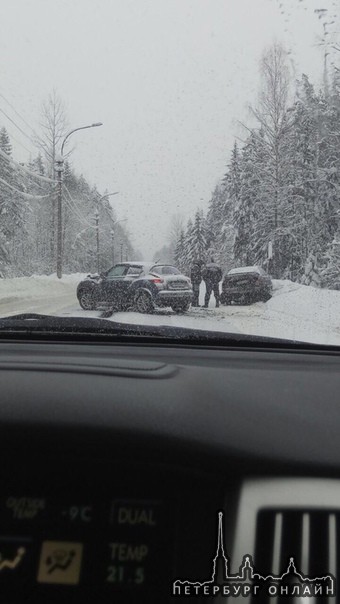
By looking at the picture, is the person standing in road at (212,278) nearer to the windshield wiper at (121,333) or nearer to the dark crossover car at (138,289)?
the dark crossover car at (138,289)

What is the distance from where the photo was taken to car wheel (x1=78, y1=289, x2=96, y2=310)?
3889mm

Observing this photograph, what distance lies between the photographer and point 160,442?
2170 millimetres

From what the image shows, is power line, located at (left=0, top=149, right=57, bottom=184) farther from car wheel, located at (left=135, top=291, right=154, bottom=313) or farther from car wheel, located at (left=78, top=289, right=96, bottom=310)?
car wheel, located at (left=135, top=291, right=154, bottom=313)

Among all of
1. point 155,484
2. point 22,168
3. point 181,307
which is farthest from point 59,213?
point 155,484

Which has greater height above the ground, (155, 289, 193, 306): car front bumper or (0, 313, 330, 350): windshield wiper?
(155, 289, 193, 306): car front bumper

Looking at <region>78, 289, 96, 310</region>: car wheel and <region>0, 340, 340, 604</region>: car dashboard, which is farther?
<region>78, 289, 96, 310</region>: car wheel

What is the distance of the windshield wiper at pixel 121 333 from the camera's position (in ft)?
10.8

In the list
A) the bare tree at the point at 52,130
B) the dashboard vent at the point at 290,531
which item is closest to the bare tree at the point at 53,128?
the bare tree at the point at 52,130

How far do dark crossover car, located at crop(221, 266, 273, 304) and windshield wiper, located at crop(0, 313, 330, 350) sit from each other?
2.20 ft

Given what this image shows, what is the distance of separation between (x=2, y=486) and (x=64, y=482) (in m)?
0.21

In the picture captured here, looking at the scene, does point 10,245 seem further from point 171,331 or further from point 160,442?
point 160,442

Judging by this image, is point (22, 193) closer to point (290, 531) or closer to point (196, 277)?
point (196, 277)

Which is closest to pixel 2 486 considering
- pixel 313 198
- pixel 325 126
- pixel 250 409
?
pixel 250 409

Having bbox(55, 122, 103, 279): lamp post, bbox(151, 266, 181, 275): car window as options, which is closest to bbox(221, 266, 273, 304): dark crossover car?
bbox(151, 266, 181, 275): car window
